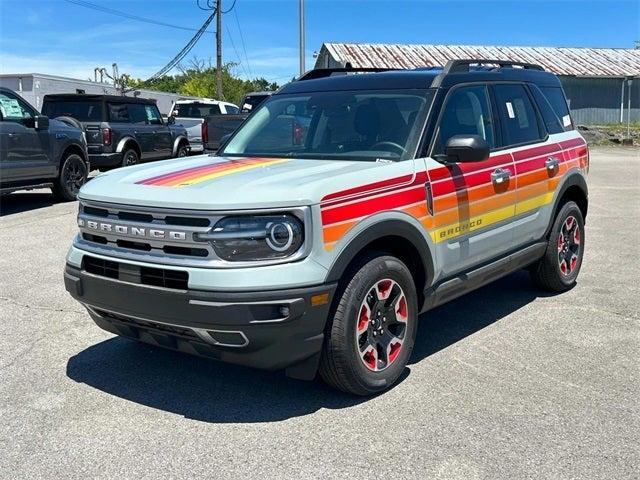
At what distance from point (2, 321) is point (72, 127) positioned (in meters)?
7.32

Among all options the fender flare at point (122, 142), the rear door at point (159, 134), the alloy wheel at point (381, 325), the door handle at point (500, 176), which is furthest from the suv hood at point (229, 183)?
the rear door at point (159, 134)

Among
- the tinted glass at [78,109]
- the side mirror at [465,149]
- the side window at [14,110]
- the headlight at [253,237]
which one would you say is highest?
the tinted glass at [78,109]

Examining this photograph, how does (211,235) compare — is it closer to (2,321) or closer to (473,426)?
(473,426)

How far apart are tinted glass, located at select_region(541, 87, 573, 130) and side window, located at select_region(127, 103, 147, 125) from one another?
429 inches

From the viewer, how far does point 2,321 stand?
5.37m

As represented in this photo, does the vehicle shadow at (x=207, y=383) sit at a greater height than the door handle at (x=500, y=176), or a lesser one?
lesser

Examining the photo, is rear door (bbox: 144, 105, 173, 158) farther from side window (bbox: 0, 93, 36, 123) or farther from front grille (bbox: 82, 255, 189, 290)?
front grille (bbox: 82, 255, 189, 290)

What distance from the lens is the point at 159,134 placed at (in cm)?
1589

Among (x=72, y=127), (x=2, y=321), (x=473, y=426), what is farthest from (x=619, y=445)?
(x=72, y=127)

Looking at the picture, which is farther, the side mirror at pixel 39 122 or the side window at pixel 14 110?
the side mirror at pixel 39 122

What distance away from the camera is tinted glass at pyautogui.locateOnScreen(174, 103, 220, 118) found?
22.7 meters

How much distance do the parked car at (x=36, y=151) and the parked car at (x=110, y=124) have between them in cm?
105

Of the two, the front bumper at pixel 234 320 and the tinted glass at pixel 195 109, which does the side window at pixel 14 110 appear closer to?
the front bumper at pixel 234 320

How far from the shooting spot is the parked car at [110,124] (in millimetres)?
13750
